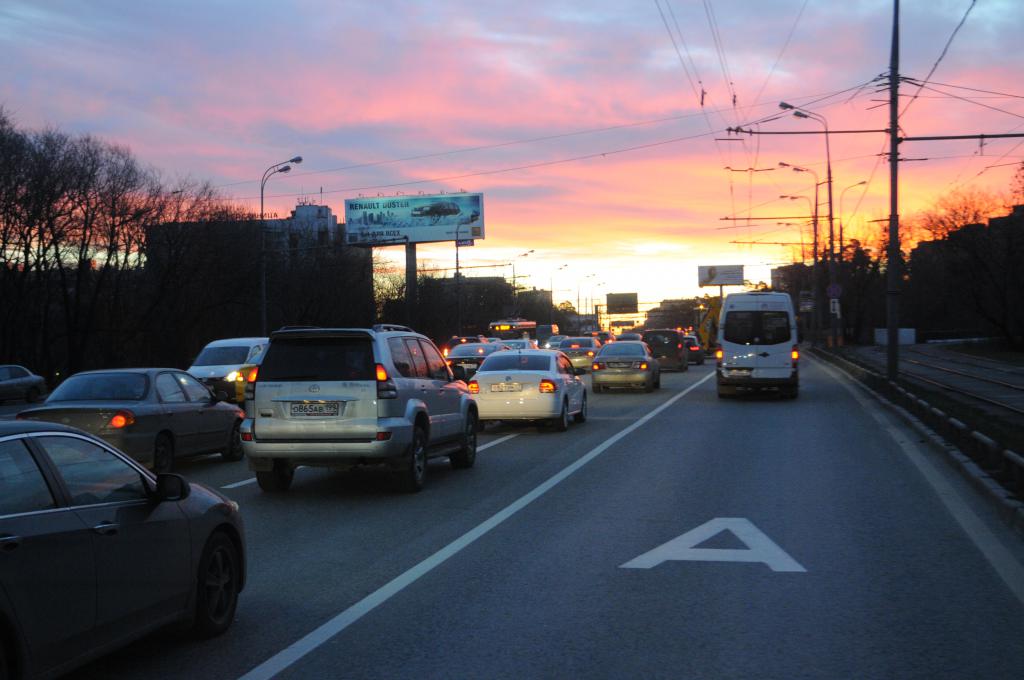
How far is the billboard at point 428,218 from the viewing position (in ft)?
245

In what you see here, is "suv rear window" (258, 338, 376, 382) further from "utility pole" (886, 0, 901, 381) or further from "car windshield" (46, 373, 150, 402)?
"utility pole" (886, 0, 901, 381)

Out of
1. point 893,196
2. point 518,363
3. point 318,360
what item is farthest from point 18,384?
point 893,196

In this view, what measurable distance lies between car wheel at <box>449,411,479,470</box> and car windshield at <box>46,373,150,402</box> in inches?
163

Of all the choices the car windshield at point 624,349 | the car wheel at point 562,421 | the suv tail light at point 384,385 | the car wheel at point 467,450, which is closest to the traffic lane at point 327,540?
the car wheel at point 467,450

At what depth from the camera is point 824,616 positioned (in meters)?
6.16

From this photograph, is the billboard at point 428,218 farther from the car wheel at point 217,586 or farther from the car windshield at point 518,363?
the car wheel at point 217,586

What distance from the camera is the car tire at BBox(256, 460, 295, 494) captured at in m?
11.3

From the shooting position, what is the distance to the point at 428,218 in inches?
2948

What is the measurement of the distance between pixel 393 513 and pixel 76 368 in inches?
1604

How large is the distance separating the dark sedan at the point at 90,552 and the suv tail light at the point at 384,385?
16.1 feet

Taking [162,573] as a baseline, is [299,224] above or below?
above

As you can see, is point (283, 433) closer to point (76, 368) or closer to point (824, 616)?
point (824, 616)

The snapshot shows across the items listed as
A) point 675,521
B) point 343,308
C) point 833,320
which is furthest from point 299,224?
point 675,521

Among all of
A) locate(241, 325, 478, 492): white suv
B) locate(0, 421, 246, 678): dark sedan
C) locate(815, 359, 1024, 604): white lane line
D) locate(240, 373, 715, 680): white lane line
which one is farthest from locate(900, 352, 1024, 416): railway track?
locate(0, 421, 246, 678): dark sedan
